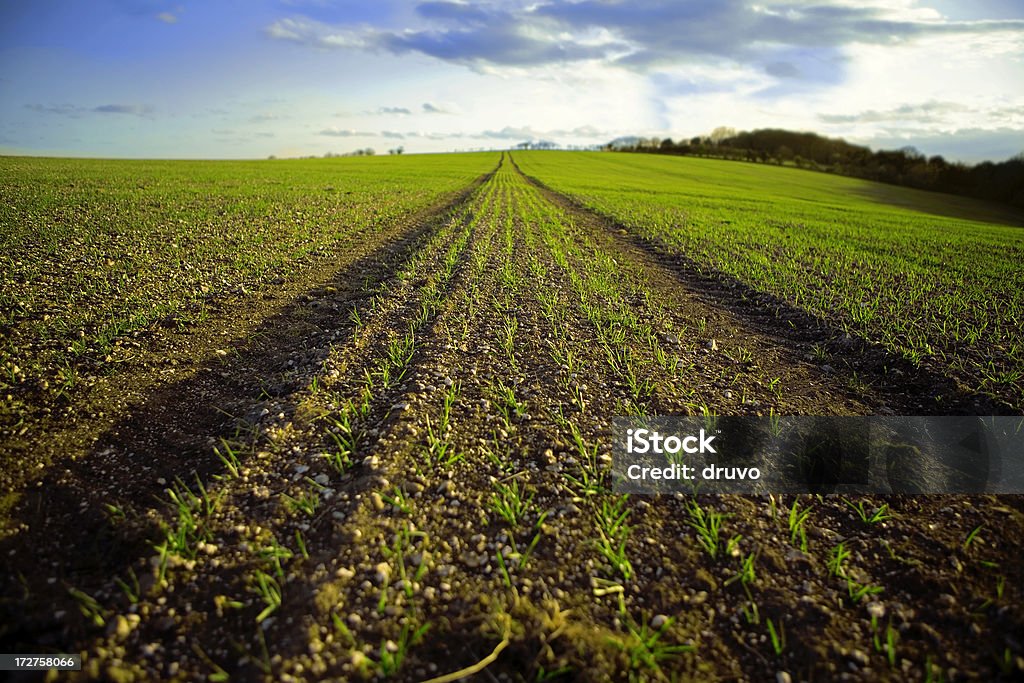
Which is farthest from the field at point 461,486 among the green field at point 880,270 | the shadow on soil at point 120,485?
the green field at point 880,270

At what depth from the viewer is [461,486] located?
4.91 metres

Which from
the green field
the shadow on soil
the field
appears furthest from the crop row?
the green field

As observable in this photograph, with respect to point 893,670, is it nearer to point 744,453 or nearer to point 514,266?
point 744,453

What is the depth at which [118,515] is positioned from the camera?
14.3ft

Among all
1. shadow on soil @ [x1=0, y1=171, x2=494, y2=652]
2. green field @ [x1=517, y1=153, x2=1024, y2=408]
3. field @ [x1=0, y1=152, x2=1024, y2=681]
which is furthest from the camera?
green field @ [x1=517, y1=153, x2=1024, y2=408]

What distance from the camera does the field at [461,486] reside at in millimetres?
3355

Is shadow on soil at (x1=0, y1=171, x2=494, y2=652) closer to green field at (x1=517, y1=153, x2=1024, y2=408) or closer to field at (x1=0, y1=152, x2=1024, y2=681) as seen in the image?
field at (x1=0, y1=152, x2=1024, y2=681)

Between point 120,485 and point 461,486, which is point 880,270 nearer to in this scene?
point 461,486

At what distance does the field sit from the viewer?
132 inches

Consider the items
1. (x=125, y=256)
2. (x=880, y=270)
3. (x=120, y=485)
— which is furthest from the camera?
(x=880, y=270)

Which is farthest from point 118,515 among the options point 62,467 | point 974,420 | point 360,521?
point 974,420

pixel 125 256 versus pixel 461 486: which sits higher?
pixel 125 256

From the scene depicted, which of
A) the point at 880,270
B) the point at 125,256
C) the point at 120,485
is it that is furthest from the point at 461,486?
the point at 880,270

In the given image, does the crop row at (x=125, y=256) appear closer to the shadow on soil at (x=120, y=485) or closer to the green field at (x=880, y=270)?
the shadow on soil at (x=120, y=485)
